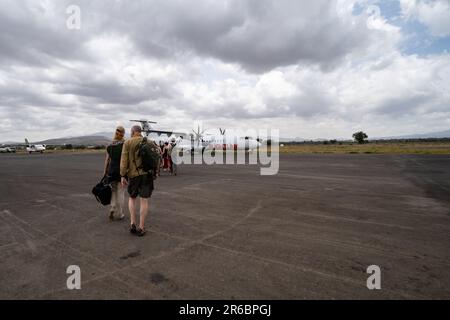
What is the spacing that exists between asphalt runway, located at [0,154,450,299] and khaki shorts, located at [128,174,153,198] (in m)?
0.82

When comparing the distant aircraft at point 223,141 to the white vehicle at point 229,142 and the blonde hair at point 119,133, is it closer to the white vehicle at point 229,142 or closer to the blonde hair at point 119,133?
the white vehicle at point 229,142

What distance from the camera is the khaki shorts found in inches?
195

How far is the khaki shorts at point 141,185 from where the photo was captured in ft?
16.2

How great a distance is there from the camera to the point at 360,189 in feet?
32.4

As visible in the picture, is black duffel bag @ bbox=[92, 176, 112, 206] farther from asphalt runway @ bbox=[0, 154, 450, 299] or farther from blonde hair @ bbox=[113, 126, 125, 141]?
blonde hair @ bbox=[113, 126, 125, 141]

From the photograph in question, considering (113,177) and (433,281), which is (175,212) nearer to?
(113,177)

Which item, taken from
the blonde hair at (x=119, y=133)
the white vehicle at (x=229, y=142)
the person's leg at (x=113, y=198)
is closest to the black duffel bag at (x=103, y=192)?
the person's leg at (x=113, y=198)

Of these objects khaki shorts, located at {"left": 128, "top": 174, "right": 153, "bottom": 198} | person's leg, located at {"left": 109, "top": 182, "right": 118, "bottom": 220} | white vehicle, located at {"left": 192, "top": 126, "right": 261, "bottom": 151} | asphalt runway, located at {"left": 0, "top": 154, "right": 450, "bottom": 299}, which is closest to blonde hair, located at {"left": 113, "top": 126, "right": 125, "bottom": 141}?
person's leg, located at {"left": 109, "top": 182, "right": 118, "bottom": 220}

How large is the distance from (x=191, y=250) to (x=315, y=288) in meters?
2.01

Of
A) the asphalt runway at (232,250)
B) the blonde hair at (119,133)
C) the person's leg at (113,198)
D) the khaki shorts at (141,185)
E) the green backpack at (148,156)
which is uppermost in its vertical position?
the blonde hair at (119,133)

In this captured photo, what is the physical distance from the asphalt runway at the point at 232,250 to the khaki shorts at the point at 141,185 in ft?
2.71

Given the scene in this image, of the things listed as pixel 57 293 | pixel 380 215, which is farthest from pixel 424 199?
pixel 57 293

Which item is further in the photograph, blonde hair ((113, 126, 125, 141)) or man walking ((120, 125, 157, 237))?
blonde hair ((113, 126, 125, 141))

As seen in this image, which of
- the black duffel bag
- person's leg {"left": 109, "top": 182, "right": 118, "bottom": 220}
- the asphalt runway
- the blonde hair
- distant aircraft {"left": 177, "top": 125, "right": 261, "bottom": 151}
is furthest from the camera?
distant aircraft {"left": 177, "top": 125, "right": 261, "bottom": 151}
